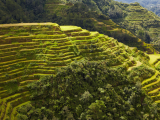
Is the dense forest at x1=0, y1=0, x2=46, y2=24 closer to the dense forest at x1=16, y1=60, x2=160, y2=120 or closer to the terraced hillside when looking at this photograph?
the terraced hillside

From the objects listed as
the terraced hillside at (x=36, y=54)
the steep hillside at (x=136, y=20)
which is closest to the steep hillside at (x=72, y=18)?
the steep hillside at (x=136, y=20)

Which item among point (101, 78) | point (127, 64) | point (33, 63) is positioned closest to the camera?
point (33, 63)

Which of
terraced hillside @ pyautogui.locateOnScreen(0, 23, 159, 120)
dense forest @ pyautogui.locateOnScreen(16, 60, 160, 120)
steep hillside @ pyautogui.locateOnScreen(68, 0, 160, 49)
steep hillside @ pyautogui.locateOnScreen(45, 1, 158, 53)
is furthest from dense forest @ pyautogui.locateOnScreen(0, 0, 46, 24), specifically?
dense forest @ pyautogui.locateOnScreen(16, 60, 160, 120)

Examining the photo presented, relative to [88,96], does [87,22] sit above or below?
above

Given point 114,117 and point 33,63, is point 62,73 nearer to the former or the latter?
point 33,63

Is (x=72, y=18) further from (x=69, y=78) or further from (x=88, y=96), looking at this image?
(x=88, y=96)

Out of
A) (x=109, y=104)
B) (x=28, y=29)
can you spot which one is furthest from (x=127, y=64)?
(x=28, y=29)

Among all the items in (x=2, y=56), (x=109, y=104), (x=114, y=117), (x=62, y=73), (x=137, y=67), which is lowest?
(x=114, y=117)

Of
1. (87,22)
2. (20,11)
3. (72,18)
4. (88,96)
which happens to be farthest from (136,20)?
(88,96)

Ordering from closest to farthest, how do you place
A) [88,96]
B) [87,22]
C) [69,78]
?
[88,96], [69,78], [87,22]
